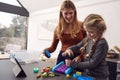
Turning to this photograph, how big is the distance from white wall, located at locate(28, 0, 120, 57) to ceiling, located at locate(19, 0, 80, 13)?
11cm

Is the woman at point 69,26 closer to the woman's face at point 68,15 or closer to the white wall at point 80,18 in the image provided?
the woman's face at point 68,15

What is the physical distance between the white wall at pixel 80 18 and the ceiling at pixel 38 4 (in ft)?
0.35

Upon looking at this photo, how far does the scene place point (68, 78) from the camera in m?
0.96

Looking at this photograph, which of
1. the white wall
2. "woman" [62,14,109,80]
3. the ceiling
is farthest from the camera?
the ceiling

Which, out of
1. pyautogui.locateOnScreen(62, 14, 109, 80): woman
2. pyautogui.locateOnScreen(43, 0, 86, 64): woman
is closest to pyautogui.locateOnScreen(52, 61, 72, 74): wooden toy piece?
pyautogui.locateOnScreen(62, 14, 109, 80): woman

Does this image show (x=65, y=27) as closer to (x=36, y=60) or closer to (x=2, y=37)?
(x=36, y=60)

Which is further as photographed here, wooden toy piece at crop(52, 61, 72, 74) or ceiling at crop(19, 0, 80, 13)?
ceiling at crop(19, 0, 80, 13)

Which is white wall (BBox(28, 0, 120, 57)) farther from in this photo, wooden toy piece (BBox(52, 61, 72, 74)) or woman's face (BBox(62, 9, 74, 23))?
wooden toy piece (BBox(52, 61, 72, 74))

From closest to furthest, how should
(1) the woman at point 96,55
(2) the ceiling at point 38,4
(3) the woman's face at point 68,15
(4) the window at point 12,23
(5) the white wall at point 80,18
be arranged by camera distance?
(1) the woman at point 96,55
(3) the woman's face at point 68,15
(5) the white wall at point 80,18
(2) the ceiling at point 38,4
(4) the window at point 12,23

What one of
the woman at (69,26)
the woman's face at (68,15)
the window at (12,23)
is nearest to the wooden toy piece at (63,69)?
the woman at (69,26)

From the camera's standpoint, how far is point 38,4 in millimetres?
4539

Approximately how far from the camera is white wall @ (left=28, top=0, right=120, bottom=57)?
287 centimetres

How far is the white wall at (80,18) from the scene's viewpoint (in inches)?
113

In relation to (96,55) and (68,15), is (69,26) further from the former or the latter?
(96,55)
